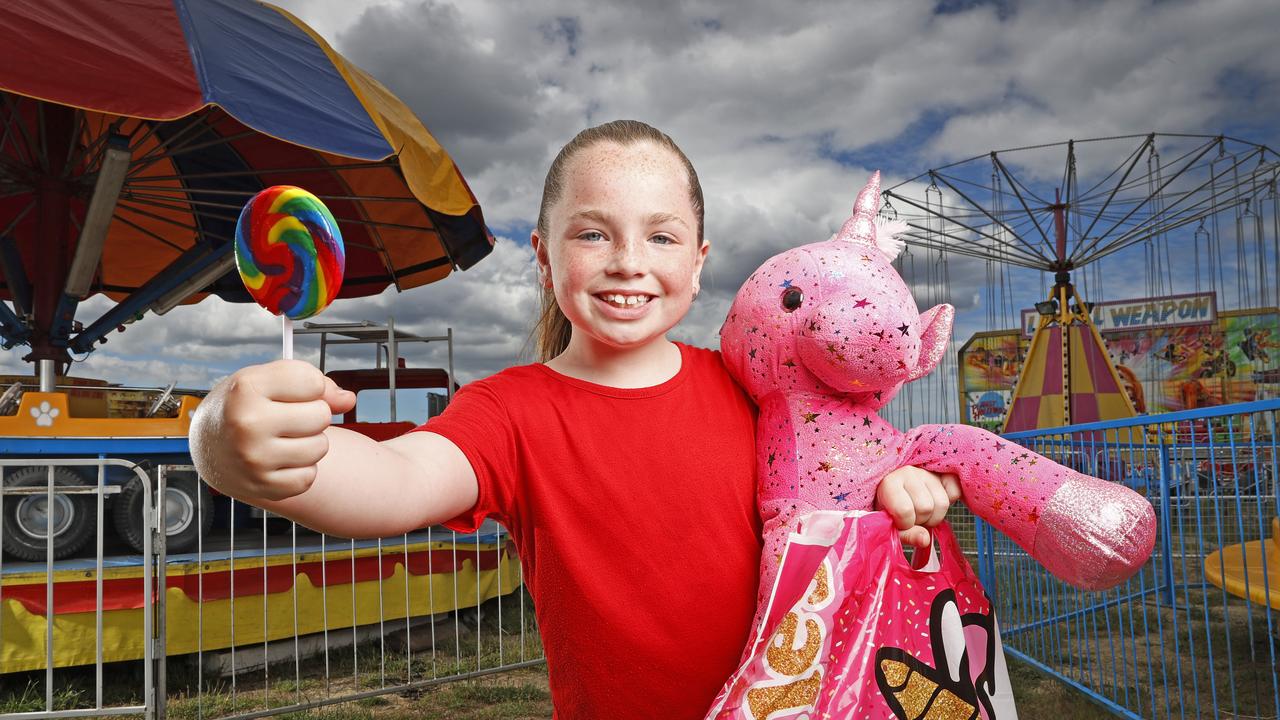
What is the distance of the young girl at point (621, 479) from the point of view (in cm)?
118

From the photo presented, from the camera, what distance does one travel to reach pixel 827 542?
121cm

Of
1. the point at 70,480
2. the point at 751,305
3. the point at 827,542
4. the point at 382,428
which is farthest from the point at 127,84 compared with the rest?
the point at 827,542

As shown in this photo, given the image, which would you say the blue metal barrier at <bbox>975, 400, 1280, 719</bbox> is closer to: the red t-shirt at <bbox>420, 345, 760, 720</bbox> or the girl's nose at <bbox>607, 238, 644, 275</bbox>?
the red t-shirt at <bbox>420, 345, 760, 720</bbox>

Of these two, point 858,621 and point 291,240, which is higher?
point 291,240

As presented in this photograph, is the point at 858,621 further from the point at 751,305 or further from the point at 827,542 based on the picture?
the point at 751,305

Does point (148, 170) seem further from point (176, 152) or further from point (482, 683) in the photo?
point (482, 683)

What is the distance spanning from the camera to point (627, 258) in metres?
1.19

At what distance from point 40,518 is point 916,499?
4.86 m

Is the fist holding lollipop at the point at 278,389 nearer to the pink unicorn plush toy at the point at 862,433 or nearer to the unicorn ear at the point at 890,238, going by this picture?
the pink unicorn plush toy at the point at 862,433

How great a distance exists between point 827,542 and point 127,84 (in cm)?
375

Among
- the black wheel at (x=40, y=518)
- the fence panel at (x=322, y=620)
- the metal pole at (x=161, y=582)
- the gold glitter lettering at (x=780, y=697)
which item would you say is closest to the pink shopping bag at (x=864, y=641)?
the gold glitter lettering at (x=780, y=697)

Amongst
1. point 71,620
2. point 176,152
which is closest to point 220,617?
point 71,620

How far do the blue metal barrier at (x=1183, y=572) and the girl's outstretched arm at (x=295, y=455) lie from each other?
149 centimetres

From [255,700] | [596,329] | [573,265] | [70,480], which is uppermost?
[573,265]
